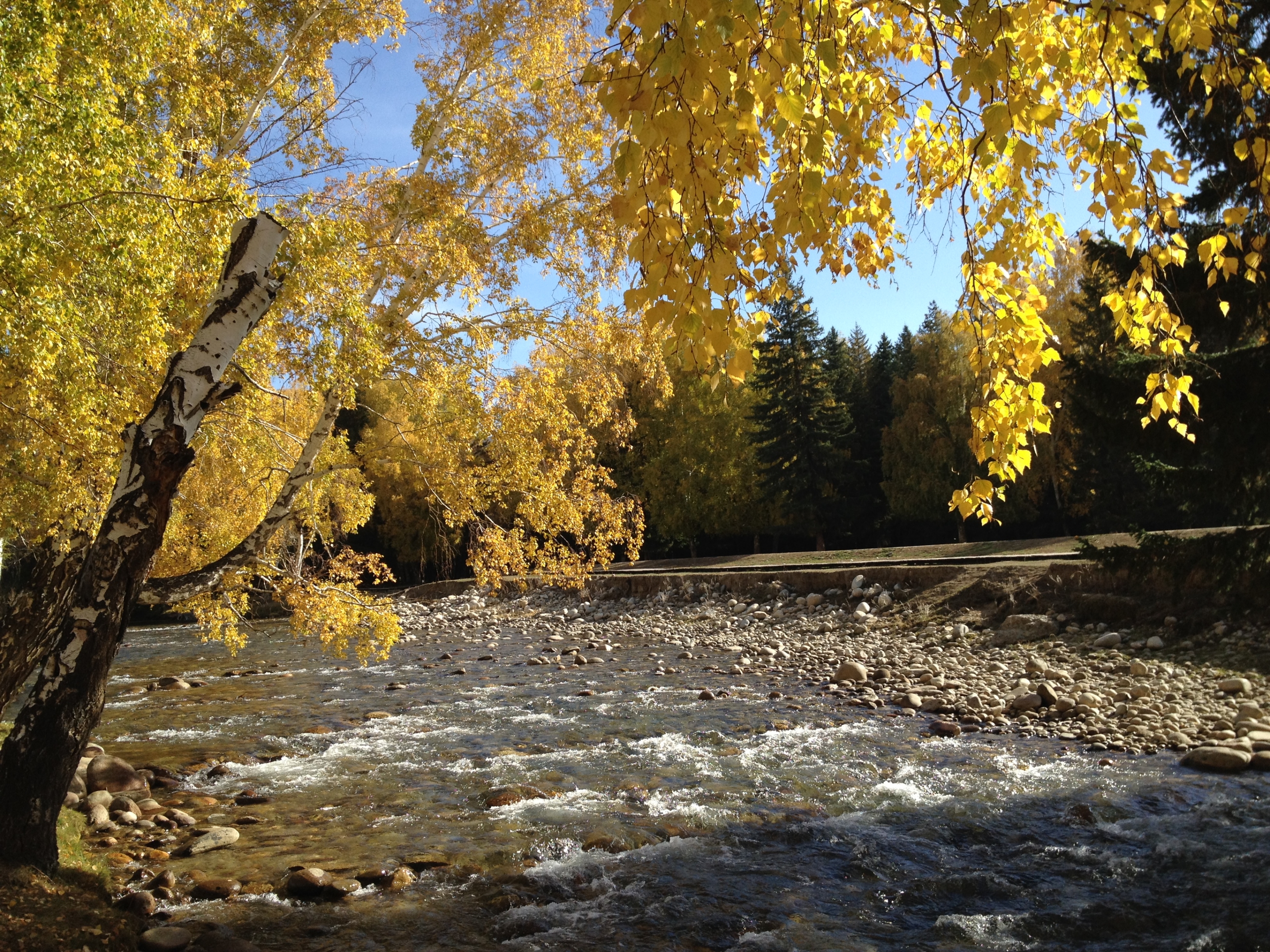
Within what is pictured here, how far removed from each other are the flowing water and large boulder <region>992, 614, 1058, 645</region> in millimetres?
4555

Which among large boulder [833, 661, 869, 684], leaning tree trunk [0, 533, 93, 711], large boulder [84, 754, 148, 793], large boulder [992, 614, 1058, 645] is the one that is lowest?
large boulder [833, 661, 869, 684]

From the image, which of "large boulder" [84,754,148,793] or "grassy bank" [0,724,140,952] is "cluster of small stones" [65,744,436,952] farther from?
"grassy bank" [0,724,140,952]

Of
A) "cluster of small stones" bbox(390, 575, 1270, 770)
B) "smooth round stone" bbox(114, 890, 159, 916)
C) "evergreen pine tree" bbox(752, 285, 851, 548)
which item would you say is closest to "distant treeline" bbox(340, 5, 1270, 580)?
"evergreen pine tree" bbox(752, 285, 851, 548)

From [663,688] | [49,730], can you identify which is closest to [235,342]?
[49,730]

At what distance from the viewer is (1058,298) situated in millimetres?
32688

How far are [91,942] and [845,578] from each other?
17650mm

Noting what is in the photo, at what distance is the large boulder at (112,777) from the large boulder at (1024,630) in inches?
483

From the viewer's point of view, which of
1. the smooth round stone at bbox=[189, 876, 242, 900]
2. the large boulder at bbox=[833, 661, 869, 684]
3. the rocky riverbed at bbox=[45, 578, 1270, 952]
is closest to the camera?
the rocky riverbed at bbox=[45, 578, 1270, 952]

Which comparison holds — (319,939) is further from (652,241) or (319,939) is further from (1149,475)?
(1149,475)

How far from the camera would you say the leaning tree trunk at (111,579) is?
14.1ft

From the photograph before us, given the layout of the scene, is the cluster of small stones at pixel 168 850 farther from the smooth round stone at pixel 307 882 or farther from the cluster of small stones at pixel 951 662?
the cluster of small stones at pixel 951 662

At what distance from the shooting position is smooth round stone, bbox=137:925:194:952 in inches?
165

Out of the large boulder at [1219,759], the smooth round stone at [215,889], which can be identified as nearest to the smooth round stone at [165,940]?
the smooth round stone at [215,889]

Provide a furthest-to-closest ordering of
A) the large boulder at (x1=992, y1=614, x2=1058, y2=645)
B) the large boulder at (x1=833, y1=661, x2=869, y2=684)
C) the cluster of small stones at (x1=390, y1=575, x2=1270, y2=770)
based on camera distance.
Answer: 1. the large boulder at (x1=992, y1=614, x2=1058, y2=645)
2. the large boulder at (x1=833, y1=661, x2=869, y2=684)
3. the cluster of small stones at (x1=390, y1=575, x2=1270, y2=770)
